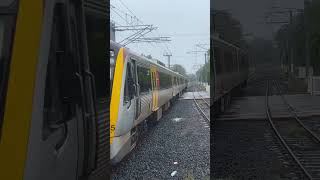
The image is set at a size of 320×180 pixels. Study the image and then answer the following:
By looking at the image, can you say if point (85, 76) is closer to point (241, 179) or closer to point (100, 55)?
point (100, 55)

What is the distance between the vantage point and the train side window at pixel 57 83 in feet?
8.09

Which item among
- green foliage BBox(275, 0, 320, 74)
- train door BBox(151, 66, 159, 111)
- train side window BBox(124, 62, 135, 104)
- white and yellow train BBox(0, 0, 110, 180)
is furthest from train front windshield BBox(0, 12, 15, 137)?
train door BBox(151, 66, 159, 111)

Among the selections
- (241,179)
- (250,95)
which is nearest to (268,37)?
(250,95)

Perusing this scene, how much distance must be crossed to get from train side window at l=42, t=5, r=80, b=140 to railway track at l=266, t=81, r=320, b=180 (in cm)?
369

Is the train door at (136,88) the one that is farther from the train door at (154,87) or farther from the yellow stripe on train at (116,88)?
the train door at (154,87)

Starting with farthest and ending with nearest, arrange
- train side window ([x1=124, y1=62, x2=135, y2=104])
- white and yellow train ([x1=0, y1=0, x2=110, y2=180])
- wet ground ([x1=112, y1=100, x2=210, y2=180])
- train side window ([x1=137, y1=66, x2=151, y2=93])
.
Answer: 1. train side window ([x1=137, y1=66, x2=151, y2=93])
2. train side window ([x1=124, y1=62, x2=135, y2=104])
3. wet ground ([x1=112, y1=100, x2=210, y2=180])
4. white and yellow train ([x1=0, y1=0, x2=110, y2=180])

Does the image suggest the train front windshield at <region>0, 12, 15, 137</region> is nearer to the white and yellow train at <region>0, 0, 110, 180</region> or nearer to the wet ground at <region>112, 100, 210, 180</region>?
the white and yellow train at <region>0, 0, 110, 180</region>

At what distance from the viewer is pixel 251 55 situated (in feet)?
19.7

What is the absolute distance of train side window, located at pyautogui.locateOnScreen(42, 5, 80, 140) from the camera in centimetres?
246

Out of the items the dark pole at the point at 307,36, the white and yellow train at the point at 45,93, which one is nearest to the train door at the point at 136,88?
the dark pole at the point at 307,36

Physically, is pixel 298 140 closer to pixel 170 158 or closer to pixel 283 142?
pixel 283 142

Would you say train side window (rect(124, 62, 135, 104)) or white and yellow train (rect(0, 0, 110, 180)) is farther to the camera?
train side window (rect(124, 62, 135, 104))

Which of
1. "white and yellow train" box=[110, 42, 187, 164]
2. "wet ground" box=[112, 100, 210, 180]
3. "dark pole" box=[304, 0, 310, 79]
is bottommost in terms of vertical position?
"wet ground" box=[112, 100, 210, 180]

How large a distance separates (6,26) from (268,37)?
4.04m
